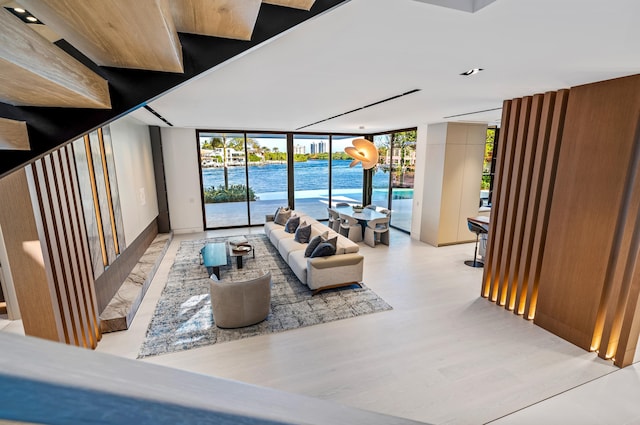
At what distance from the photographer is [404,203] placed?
26.8ft

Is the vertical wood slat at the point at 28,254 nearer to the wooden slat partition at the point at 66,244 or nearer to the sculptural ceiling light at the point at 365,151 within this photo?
the wooden slat partition at the point at 66,244

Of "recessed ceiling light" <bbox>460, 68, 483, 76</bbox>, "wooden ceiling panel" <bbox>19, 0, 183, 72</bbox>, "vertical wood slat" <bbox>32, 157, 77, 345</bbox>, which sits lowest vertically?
"vertical wood slat" <bbox>32, 157, 77, 345</bbox>

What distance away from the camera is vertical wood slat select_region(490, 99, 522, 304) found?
3.99 metres

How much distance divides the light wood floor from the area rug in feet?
0.50

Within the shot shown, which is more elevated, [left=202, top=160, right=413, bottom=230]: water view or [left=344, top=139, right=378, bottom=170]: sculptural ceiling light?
[left=344, top=139, right=378, bottom=170]: sculptural ceiling light

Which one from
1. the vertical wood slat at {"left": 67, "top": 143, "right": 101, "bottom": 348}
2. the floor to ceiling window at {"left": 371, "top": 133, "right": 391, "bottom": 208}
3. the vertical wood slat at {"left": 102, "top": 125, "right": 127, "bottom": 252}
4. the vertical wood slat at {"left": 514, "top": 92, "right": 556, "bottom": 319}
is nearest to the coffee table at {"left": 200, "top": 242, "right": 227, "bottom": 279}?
the vertical wood slat at {"left": 102, "top": 125, "right": 127, "bottom": 252}

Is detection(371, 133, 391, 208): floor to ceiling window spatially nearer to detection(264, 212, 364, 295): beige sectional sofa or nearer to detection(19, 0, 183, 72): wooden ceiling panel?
detection(264, 212, 364, 295): beige sectional sofa

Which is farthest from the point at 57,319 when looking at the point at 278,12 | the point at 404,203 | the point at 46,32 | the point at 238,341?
the point at 404,203

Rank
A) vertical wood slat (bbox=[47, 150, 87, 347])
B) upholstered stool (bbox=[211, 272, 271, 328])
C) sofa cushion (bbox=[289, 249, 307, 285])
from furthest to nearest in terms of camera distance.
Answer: sofa cushion (bbox=[289, 249, 307, 285]) < upholstered stool (bbox=[211, 272, 271, 328]) < vertical wood slat (bbox=[47, 150, 87, 347])

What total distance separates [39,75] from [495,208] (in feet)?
15.9

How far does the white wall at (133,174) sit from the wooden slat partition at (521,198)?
5.61 m

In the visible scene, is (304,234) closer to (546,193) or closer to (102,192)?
(102,192)

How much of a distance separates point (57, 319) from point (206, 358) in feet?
4.61

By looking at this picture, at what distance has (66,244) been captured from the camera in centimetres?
292
